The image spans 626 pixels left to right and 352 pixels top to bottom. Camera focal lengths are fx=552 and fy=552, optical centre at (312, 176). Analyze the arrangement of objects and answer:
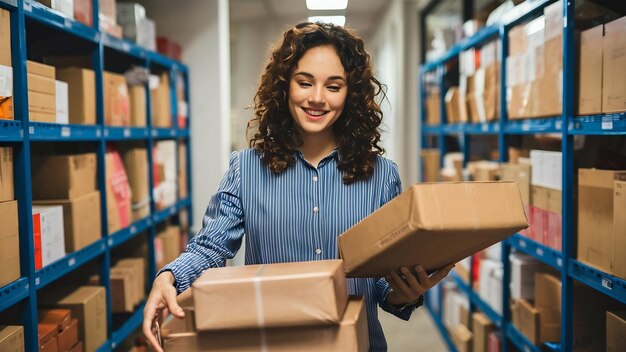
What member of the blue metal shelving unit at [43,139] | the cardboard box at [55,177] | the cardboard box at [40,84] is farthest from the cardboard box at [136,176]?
the cardboard box at [40,84]

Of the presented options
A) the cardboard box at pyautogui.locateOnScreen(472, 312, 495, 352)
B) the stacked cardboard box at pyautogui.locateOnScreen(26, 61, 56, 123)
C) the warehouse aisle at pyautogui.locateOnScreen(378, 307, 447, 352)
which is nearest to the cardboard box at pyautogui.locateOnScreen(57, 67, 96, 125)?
the stacked cardboard box at pyautogui.locateOnScreen(26, 61, 56, 123)

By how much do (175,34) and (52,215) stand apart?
112 inches

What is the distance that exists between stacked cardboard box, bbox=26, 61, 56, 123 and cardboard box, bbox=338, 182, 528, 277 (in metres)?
1.49

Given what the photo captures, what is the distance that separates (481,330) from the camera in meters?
3.15

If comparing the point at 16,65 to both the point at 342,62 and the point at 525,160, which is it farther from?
the point at 525,160

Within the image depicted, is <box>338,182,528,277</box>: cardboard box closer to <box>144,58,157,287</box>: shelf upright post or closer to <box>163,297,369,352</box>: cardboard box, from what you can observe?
<box>163,297,369,352</box>: cardboard box

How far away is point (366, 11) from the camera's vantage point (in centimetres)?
669

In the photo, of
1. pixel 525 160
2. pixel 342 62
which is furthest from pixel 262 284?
pixel 525 160

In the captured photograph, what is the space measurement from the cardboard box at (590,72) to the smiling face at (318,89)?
940 millimetres

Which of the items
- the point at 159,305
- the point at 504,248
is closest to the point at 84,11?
the point at 159,305

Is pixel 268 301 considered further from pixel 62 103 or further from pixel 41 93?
pixel 62 103

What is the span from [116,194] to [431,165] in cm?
258

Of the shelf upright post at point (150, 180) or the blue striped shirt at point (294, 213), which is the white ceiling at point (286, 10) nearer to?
the shelf upright post at point (150, 180)

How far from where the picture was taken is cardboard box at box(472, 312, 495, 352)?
312 cm
